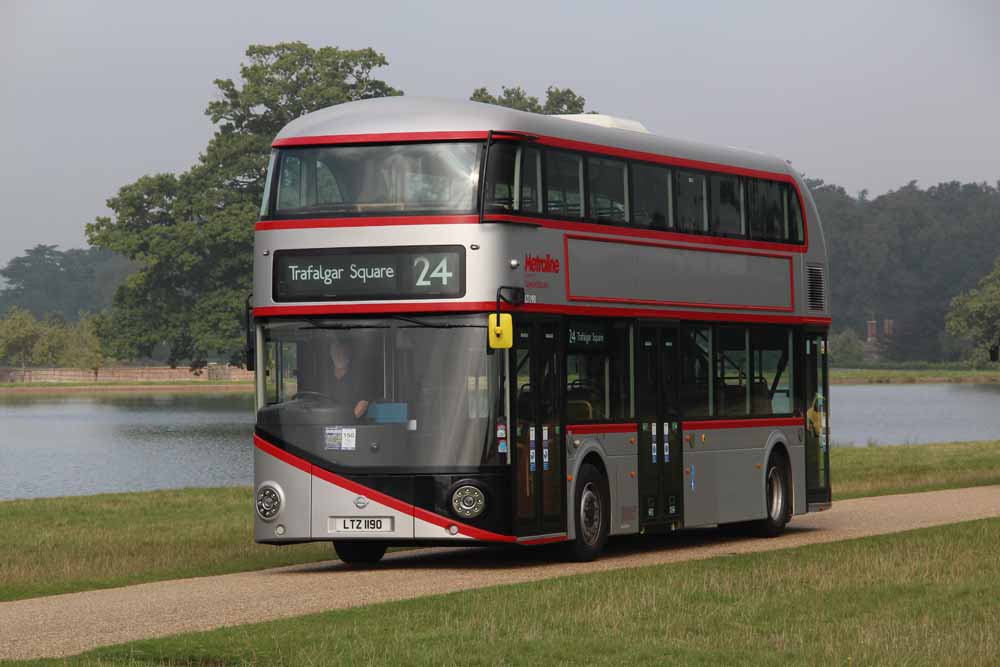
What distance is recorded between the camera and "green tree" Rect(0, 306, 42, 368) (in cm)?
15300

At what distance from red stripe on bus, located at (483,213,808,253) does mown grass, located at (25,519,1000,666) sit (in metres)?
3.63

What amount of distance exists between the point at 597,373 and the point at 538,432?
1545 mm

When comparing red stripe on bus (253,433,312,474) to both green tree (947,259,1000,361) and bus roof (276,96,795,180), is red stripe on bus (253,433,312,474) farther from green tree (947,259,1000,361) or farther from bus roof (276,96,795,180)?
green tree (947,259,1000,361)

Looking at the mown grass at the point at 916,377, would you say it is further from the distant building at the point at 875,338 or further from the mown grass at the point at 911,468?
the mown grass at the point at 911,468

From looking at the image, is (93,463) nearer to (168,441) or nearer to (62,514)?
(168,441)

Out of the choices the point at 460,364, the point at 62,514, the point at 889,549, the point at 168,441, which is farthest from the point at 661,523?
the point at 168,441

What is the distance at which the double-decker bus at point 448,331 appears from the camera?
19.0 metres

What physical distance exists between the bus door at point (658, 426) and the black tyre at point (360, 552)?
2.98 metres

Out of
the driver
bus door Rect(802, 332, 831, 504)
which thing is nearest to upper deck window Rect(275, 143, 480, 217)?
the driver

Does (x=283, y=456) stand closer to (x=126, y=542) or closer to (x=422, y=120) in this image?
(x=422, y=120)

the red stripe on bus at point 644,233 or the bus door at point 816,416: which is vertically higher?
the red stripe on bus at point 644,233

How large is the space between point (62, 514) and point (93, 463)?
2058 cm

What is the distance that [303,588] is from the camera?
59.0 feet

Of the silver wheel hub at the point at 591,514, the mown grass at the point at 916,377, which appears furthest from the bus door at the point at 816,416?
the mown grass at the point at 916,377
